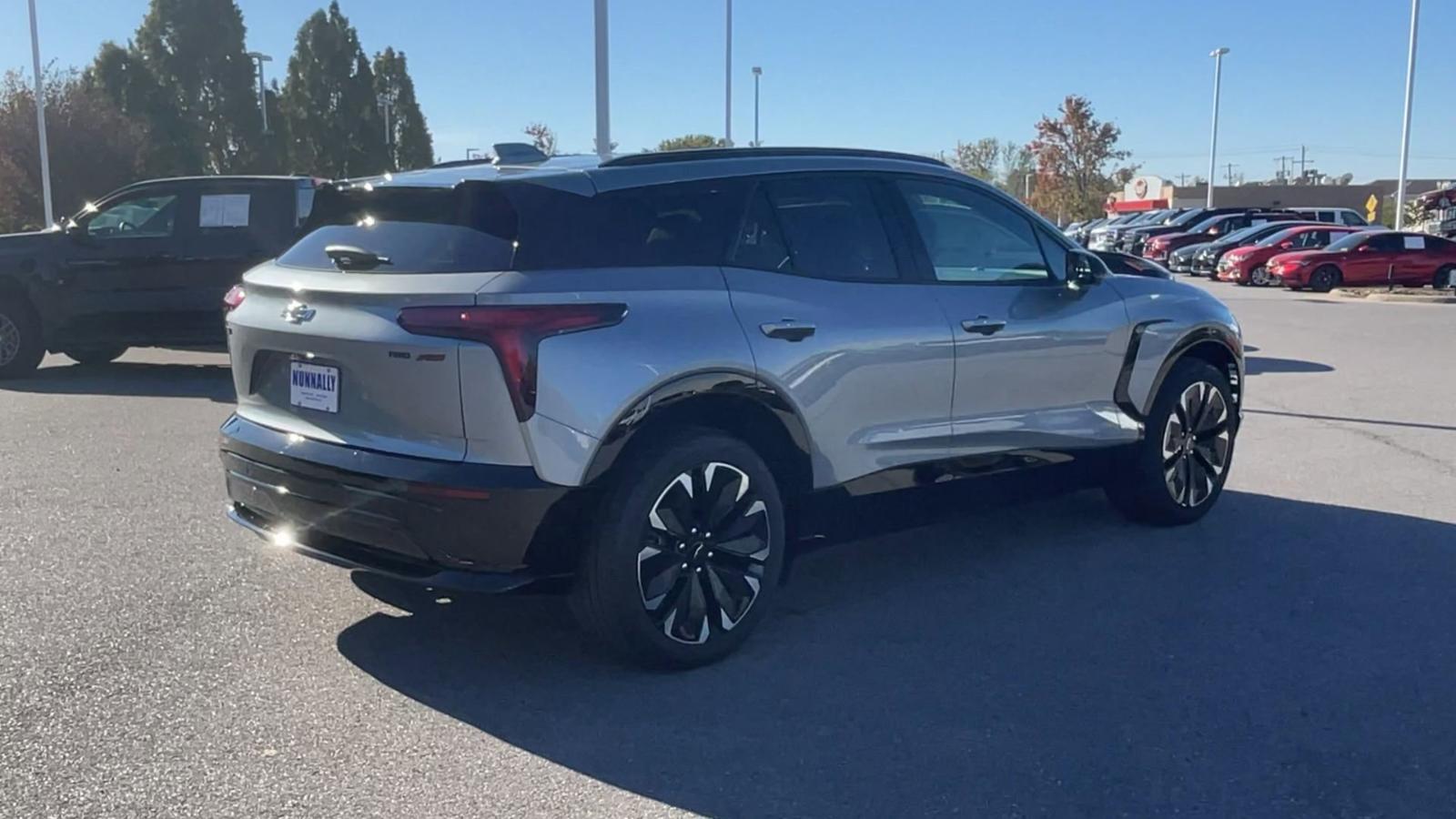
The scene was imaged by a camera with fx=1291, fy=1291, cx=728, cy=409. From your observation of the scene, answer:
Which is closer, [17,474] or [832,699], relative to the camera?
[832,699]

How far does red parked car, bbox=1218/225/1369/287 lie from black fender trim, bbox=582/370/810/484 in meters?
27.9

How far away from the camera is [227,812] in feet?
11.5

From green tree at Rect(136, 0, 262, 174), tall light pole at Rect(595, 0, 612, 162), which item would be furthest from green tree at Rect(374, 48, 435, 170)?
tall light pole at Rect(595, 0, 612, 162)

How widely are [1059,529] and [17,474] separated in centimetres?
601

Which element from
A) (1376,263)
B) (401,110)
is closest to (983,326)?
(1376,263)

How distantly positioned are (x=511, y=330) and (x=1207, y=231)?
36.4 metres

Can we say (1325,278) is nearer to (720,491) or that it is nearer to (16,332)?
(16,332)

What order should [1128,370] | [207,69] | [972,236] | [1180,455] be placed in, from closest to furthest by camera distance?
[972,236] < [1128,370] < [1180,455] < [207,69]

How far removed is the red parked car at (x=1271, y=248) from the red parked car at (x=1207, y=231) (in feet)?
17.4

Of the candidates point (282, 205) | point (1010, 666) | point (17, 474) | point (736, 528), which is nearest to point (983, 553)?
point (1010, 666)

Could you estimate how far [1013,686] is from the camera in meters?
4.49

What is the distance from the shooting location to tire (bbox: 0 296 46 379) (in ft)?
38.1

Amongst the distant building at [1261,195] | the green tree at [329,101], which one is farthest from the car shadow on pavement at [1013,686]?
the distant building at [1261,195]

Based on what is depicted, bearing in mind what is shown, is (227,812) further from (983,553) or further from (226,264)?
(226,264)
